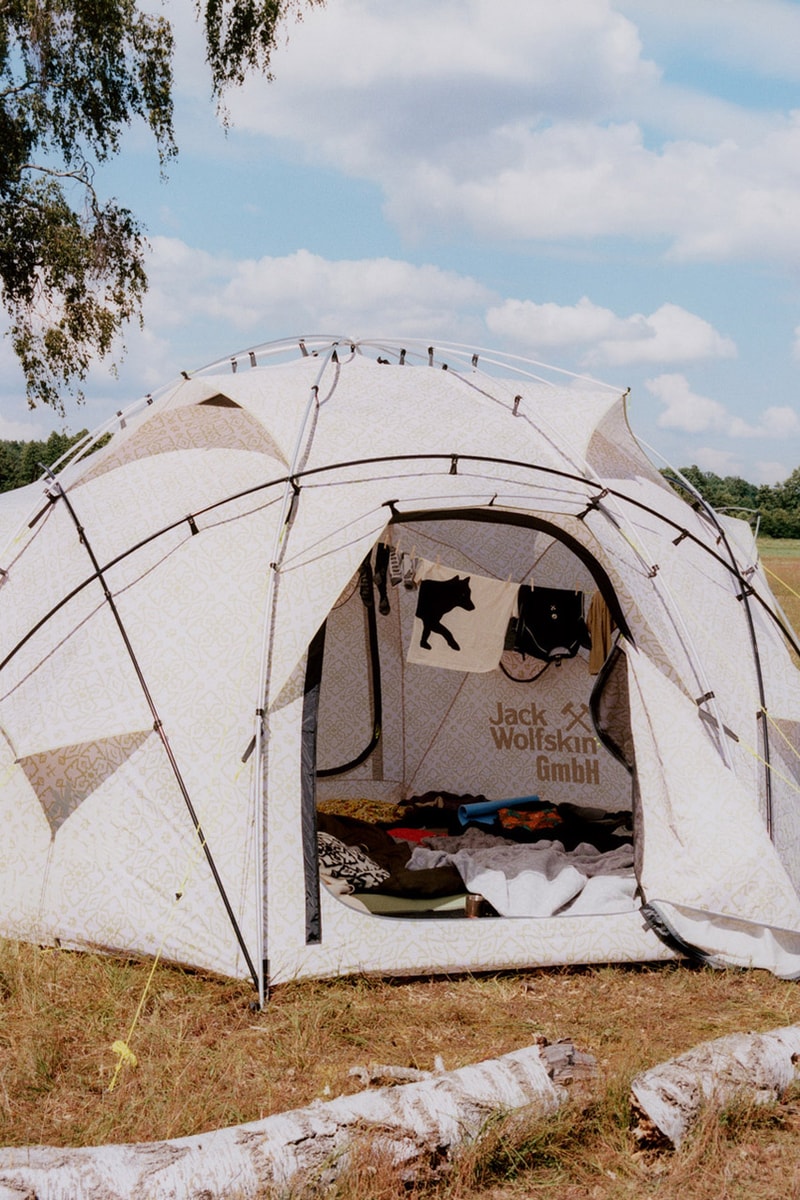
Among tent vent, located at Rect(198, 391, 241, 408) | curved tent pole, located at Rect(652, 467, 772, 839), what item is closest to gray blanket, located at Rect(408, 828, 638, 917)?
curved tent pole, located at Rect(652, 467, 772, 839)

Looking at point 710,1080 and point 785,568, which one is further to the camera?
point 785,568

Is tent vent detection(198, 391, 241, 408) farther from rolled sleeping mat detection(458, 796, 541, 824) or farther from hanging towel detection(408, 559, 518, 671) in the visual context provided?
rolled sleeping mat detection(458, 796, 541, 824)

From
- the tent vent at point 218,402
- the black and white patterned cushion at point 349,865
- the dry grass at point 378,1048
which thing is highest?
the tent vent at point 218,402

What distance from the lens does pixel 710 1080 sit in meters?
3.32

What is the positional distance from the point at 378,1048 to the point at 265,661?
140 centimetres

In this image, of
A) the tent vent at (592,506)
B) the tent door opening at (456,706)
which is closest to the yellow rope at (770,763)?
the tent vent at (592,506)

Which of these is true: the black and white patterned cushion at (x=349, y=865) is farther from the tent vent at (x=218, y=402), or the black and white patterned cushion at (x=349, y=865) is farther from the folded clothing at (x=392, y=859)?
the tent vent at (x=218, y=402)

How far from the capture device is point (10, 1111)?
3.39 metres

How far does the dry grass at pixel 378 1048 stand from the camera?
3.14 m

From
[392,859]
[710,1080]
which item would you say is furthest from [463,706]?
[710,1080]

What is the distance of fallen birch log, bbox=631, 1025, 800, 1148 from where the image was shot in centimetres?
321

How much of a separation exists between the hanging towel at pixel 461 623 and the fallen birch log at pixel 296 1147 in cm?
307

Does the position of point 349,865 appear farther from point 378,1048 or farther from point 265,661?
point 378,1048

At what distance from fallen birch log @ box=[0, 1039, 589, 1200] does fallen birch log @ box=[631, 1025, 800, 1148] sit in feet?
0.76
